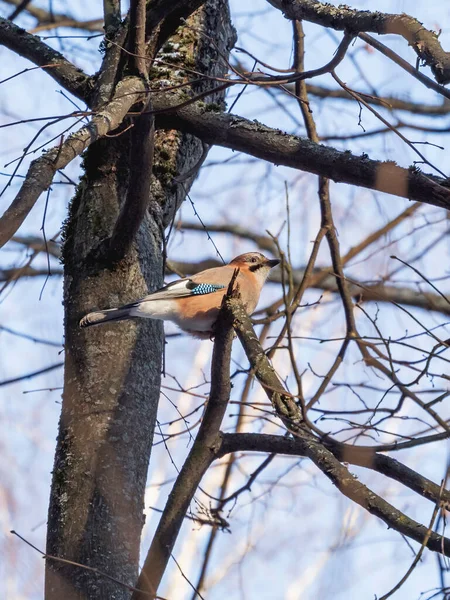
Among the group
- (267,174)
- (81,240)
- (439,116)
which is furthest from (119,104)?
(439,116)

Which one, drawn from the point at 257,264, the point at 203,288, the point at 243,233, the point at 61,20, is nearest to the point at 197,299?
the point at 203,288

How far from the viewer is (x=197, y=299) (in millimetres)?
4312

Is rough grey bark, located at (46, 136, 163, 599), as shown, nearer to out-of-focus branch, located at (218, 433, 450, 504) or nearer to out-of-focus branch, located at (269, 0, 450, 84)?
out-of-focus branch, located at (218, 433, 450, 504)

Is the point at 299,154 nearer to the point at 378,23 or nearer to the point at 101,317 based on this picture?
the point at 378,23

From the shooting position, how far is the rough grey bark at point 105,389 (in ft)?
8.82

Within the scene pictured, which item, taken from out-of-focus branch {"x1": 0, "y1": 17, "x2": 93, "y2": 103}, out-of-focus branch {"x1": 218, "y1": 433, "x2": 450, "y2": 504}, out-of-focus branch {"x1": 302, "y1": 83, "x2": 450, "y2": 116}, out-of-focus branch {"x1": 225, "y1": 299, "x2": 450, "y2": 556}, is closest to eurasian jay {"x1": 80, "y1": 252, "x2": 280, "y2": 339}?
out-of-focus branch {"x1": 225, "y1": 299, "x2": 450, "y2": 556}

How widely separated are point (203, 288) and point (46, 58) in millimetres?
1521

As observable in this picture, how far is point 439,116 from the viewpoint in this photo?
6.87m

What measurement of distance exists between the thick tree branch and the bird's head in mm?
1706

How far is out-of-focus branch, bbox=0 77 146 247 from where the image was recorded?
2092 millimetres

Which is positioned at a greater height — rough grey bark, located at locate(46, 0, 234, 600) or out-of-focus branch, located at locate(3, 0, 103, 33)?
out-of-focus branch, located at locate(3, 0, 103, 33)

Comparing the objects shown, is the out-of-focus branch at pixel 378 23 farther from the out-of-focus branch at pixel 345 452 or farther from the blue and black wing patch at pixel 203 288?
the blue and black wing patch at pixel 203 288

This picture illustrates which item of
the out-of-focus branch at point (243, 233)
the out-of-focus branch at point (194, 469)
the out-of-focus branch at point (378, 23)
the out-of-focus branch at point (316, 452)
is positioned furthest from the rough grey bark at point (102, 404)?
the out-of-focus branch at point (243, 233)

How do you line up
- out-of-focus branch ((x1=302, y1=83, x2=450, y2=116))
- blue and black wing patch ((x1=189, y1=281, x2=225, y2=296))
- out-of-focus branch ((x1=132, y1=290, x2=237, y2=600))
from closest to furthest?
out-of-focus branch ((x1=132, y1=290, x2=237, y2=600)) < blue and black wing patch ((x1=189, y1=281, x2=225, y2=296)) < out-of-focus branch ((x1=302, y1=83, x2=450, y2=116))
